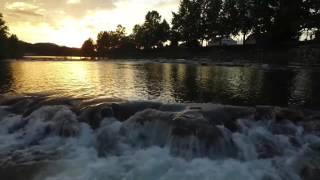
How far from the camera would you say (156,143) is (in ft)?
49.9

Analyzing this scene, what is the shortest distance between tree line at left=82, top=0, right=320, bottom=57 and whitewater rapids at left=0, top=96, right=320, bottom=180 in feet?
195

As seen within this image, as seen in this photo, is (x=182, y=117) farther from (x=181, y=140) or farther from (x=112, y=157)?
(x=112, y=157)

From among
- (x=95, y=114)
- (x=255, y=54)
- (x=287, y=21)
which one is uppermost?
(x=287, y=21)

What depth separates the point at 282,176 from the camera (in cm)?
1234

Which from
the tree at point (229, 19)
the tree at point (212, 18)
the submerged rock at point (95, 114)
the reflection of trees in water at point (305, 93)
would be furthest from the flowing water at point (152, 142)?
the tree at point (212, 18)

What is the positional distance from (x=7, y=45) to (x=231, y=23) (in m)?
92.9

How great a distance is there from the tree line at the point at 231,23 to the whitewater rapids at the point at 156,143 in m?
59.5

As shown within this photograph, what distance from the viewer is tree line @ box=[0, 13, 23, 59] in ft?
403

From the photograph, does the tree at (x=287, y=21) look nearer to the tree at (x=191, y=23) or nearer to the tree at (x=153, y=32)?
the tree at (x=191, y=23)

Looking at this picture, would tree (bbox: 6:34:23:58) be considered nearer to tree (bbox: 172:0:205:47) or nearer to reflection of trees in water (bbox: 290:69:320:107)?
tree (bbox: 172:0:205:47)

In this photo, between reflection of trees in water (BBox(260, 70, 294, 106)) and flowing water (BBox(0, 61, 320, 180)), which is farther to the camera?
reflection of trees in water (BBox(260, 70, 294, 106))

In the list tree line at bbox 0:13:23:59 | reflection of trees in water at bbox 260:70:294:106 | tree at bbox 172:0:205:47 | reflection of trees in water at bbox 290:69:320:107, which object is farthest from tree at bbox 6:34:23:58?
reflection of trees in water at bbox 290:69:320:107

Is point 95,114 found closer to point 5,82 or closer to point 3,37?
point 5,82

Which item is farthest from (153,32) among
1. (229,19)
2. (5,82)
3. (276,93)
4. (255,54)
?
(276,93)
